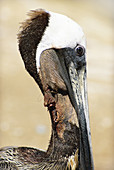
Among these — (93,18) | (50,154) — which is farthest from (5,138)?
(93,18)

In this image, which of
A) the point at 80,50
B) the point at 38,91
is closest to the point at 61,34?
the point at 80,50

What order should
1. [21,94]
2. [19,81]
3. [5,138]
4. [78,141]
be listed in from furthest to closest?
[19,81]
[21,94]
[5,138]
[78,141]

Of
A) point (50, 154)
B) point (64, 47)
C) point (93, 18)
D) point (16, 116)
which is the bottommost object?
point (50, 154)

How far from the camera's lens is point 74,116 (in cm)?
303

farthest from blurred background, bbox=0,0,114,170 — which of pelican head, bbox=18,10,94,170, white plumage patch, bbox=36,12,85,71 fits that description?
white plumage patch, bbox=36,12,85,71

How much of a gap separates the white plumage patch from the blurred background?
0.59m

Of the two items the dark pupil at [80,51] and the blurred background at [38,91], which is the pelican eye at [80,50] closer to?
the dark pupil at [80,51]

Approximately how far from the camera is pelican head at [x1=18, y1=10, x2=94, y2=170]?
301cm

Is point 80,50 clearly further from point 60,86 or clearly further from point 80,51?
point 60,86

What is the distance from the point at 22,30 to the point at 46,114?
223 inches

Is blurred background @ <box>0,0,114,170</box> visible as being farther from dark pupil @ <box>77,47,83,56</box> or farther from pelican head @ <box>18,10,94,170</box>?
dark pupil @ <box>77,47,83,56</box>

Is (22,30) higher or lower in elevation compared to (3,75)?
lower

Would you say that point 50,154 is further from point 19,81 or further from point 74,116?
point 19,81

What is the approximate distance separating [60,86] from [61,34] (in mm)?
449
